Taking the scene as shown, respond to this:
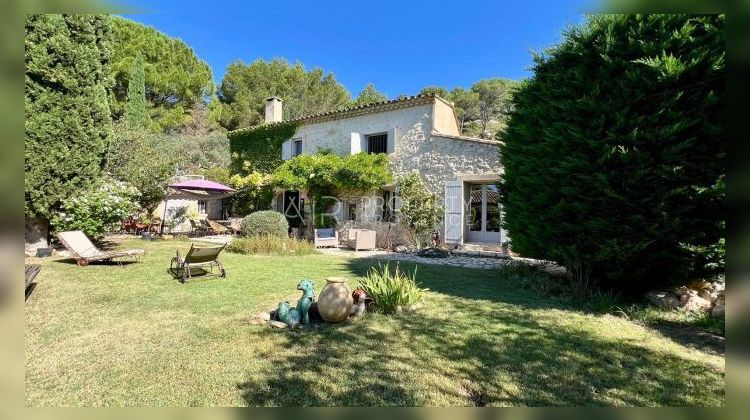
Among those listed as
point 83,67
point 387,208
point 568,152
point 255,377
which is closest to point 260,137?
point 387,208

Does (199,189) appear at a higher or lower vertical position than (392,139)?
lower

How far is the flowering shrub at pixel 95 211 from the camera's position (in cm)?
934

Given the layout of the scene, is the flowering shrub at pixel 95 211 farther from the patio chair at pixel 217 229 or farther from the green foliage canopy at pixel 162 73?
the green foliage canopy at pixel 162 73

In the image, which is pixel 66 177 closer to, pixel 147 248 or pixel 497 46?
pixel 147 248

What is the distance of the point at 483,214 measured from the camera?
43.4 feet

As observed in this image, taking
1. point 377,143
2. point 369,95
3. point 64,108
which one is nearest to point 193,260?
point 64,108

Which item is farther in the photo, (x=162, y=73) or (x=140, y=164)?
(x=162, y=73)

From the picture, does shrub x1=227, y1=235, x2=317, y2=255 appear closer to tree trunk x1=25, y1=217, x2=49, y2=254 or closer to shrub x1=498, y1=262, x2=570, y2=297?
tree trunk x1=25, y1=217, x2=49, y2=254

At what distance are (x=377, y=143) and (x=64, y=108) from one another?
409 inches

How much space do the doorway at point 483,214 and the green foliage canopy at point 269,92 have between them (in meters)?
22.2

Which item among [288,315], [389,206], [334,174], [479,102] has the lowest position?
[288,315]

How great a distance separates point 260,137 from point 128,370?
694 inches

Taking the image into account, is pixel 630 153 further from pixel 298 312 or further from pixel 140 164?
pixel 140 164

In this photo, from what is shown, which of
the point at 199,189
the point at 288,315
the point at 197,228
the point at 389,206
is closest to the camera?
the point at 288,315
